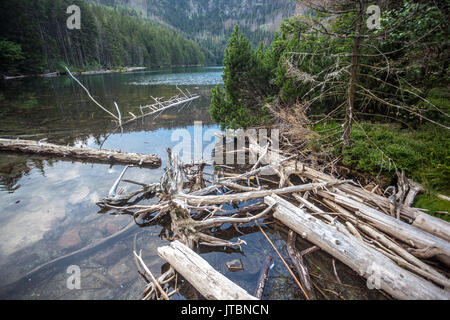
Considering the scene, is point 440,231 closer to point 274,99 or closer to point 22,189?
point 274,99

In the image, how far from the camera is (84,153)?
8.22 metres

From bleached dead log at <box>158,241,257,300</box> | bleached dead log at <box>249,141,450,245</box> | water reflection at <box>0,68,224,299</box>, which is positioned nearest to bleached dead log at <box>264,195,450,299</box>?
bleached dead log at <box>249,141,450,245</box>

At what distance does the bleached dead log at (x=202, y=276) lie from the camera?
106 inches

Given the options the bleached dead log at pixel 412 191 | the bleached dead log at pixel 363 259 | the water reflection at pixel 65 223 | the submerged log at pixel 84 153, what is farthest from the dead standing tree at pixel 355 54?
the submerged log at pixel 84 153

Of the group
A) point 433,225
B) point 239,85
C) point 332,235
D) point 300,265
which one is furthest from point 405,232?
point 239,85

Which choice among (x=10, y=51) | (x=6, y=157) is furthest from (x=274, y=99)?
(x=10, y=51)

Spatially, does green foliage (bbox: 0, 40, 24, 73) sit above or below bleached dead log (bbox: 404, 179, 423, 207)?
above

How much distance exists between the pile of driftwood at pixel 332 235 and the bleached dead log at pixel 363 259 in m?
0.01

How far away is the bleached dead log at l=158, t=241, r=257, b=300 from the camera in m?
2.71

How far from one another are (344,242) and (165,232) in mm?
3730

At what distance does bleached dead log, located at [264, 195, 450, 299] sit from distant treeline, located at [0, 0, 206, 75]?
37.0 metres

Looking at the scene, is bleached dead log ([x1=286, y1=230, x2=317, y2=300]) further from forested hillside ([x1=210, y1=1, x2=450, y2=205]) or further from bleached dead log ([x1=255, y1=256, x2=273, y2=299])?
forested hillside ([x1=210, y1=1, x2=450, y2=205])

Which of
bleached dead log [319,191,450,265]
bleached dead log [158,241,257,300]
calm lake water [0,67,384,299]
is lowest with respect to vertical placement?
calm lake water [0,67,384,299]

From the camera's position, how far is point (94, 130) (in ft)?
39.5
